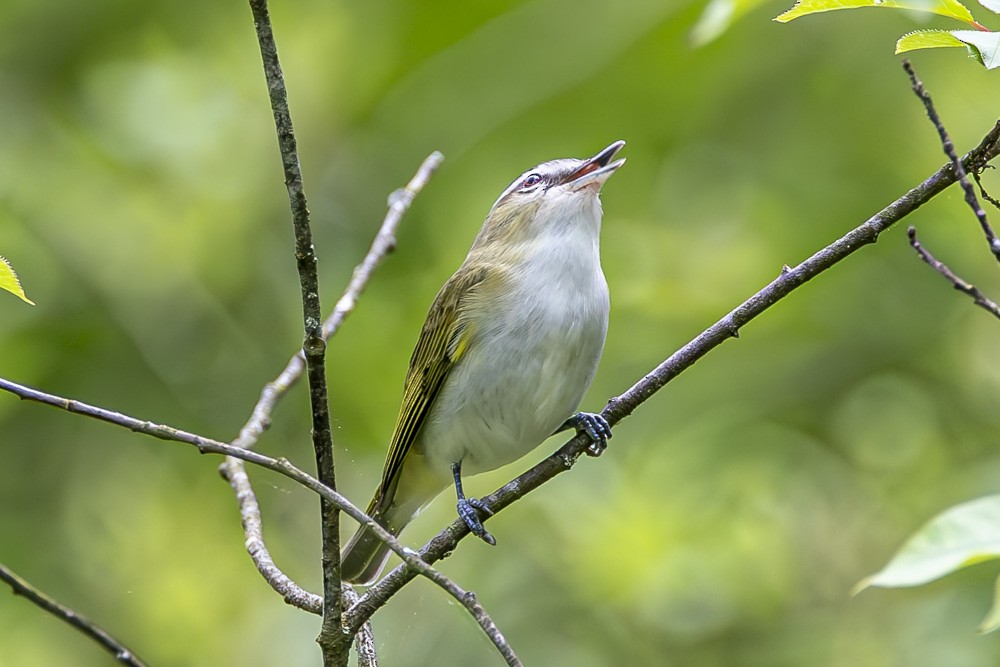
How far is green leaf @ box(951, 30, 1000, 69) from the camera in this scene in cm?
223

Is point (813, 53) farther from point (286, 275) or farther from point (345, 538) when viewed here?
point (345, 538)

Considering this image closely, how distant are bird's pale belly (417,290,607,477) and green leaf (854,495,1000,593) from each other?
78.5 inches

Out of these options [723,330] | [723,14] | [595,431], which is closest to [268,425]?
[595,431]

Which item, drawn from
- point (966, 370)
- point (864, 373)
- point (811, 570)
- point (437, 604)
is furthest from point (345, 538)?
point (966, 370)

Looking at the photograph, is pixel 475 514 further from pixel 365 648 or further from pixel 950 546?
pixel 950 546

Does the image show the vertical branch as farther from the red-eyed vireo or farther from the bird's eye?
the bird's eye

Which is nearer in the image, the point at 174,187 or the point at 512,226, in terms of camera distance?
the point at 512,226

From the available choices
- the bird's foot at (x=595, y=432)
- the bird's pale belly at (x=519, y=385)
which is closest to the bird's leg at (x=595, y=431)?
the bird's foot at (x=595, y=432)

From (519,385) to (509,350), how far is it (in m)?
0.13

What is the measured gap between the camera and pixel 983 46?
2.25m

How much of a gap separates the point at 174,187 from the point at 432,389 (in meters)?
2.75

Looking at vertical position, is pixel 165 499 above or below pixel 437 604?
above

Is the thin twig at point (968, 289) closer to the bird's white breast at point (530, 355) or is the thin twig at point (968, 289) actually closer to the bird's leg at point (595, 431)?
the bird's leg at point (595, 431)

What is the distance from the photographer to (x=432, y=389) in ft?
14.0
